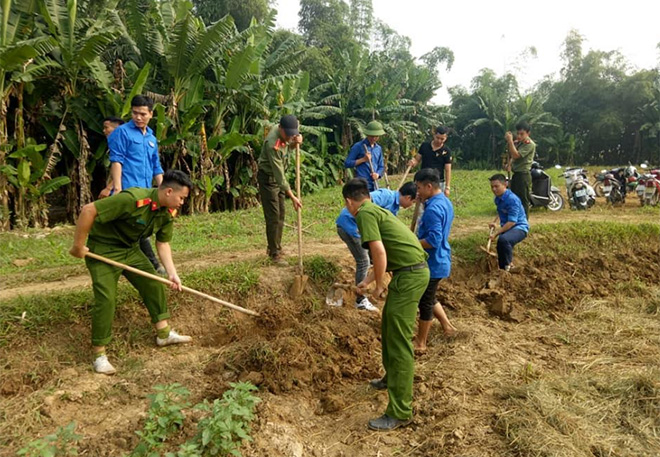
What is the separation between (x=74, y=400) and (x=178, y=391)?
1057mm

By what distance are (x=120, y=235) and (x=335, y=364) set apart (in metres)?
2.15

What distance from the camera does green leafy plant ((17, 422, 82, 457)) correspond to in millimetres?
2451

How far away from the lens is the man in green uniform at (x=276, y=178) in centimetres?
492

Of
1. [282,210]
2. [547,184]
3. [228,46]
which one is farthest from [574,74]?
[282,210]

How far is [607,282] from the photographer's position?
6.10 metres

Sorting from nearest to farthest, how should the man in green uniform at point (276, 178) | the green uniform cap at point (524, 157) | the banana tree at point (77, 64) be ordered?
the man in green uniform at point (276, 178), the green uniform cap at point (524, 157), the banana tree at point (77, 64)

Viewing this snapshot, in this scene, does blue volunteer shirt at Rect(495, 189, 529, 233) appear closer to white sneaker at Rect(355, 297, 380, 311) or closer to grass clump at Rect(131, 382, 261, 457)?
white sneaker at Rect(355, 297, 380, 311)

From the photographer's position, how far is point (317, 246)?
6.49m

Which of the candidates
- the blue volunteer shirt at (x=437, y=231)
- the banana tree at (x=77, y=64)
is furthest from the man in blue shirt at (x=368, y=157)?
the banana tree at (x=77, y=64)

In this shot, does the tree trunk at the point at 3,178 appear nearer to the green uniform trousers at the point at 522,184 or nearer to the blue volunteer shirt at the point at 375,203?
the blue volunteer shirt at the point at 375,203

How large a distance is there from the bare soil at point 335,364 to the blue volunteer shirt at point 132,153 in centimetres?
128

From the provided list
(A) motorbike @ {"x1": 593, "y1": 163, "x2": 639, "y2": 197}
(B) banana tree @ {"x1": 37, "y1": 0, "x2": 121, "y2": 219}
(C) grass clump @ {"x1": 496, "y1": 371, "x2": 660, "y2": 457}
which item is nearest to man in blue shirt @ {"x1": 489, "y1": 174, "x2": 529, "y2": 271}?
(C) grass clump @ {"x1": 496, "y1": 371, "x2": 660, "y2": 457}

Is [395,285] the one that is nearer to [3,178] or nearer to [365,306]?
[365,306]

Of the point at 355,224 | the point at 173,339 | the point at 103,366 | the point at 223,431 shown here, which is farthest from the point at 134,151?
the point at 223,431
